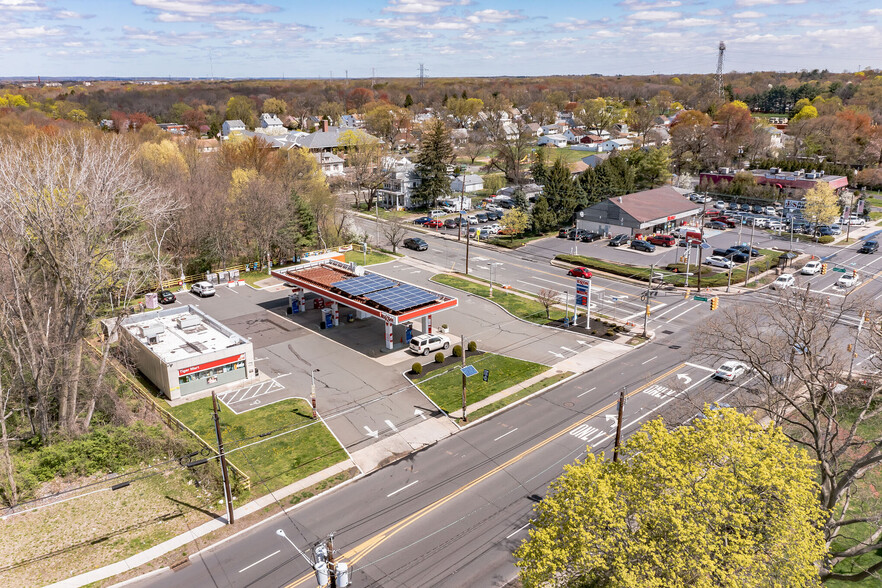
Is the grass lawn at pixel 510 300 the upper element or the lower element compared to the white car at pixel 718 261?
lower

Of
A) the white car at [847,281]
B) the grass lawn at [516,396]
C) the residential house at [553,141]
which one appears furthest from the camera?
the residential house at [553,141]

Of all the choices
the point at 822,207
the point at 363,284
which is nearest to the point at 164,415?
the point at 363,284

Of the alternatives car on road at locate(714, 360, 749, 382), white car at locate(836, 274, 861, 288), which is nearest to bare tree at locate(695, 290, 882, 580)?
car on road at locate(714, 360, 749, 382)

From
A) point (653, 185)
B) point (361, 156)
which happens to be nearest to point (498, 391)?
point (361, 156)

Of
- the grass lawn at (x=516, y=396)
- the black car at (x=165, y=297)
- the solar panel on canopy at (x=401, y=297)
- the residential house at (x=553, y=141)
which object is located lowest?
the grass lawn at (x=516, y=396)

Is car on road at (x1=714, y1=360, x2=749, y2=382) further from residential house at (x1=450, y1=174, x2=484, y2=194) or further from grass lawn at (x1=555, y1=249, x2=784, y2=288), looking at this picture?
residential house at (x1=450, y1=174, x2=484, y2=194)

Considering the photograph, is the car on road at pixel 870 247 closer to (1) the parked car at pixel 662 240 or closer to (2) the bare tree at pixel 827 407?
(1) the parked car at pixel 662 240

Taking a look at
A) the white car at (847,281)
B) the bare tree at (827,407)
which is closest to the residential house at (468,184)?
the white car at (847,281)
